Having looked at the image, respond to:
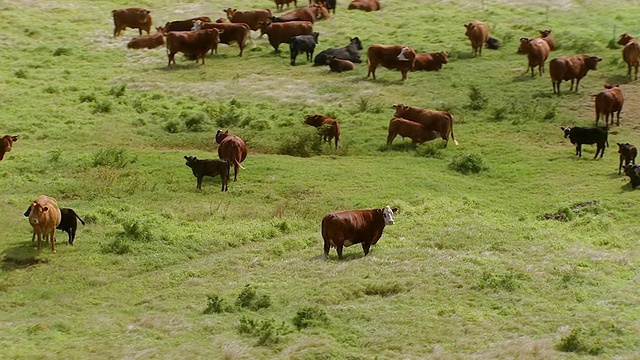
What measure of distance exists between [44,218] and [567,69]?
19184 millimetres

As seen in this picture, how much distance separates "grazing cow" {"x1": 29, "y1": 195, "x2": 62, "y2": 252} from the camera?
1748 cm

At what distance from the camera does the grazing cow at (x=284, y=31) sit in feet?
123

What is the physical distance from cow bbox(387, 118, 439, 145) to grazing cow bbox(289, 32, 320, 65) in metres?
10.2

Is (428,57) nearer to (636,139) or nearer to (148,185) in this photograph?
(636,139)

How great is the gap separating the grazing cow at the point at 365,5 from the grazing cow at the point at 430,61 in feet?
35.4

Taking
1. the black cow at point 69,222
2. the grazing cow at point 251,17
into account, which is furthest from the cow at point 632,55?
the black cow at point 69,222

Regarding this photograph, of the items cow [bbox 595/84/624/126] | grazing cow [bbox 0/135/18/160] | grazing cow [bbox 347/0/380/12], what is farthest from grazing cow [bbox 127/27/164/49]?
cow [bbox 595/84/624/126]

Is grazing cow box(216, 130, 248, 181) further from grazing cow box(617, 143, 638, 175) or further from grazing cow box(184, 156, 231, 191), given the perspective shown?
grazing cow box(617, 143, 638, 175)

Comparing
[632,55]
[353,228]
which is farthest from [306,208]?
[632,55]

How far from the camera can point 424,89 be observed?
31734 millimetres

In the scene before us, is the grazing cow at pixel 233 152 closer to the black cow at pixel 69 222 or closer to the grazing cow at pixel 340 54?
the black cow at pixel 69 222

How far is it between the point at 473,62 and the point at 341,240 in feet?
62.6

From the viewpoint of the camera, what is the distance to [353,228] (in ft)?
57.5

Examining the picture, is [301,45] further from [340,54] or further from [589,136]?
[589,136]
